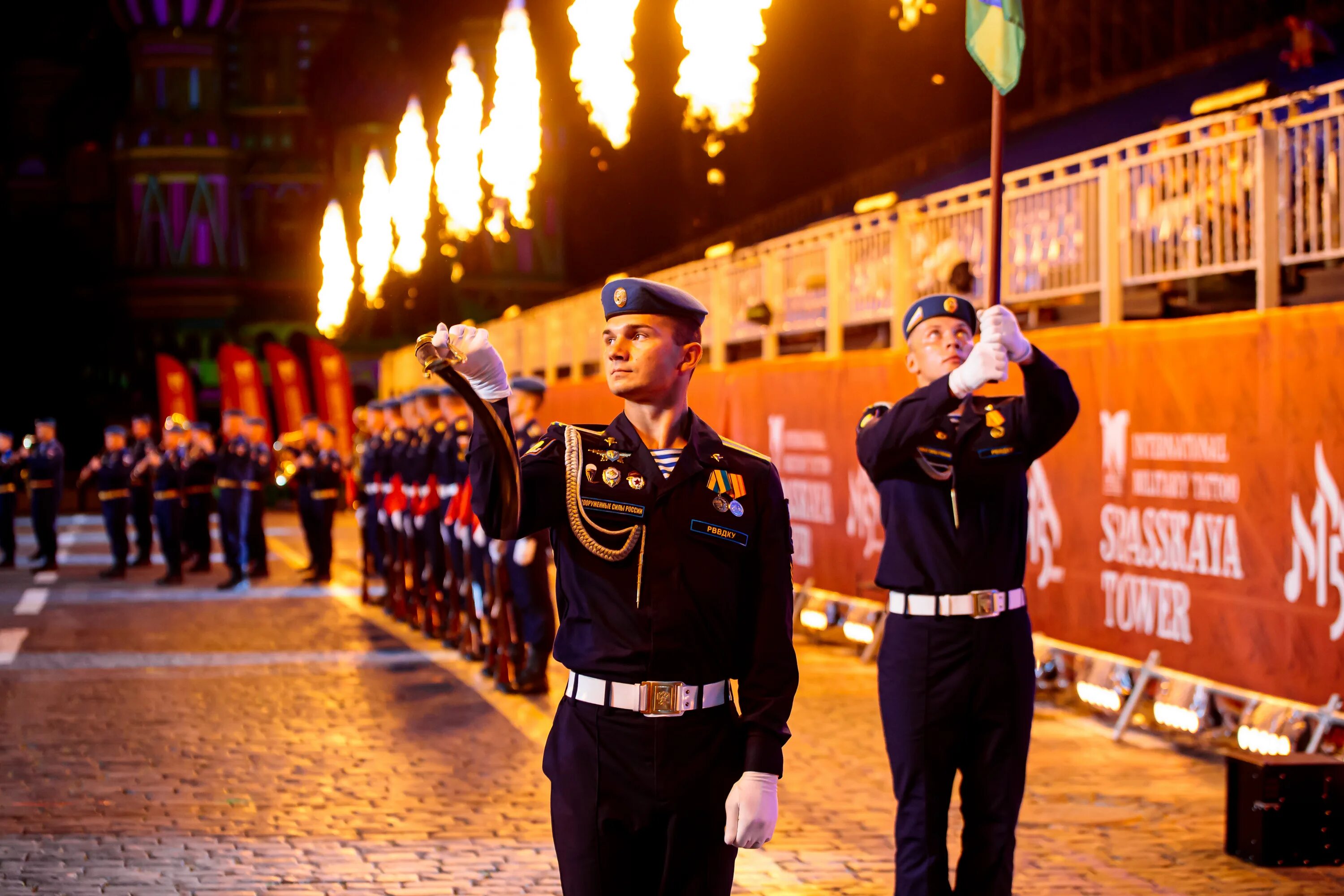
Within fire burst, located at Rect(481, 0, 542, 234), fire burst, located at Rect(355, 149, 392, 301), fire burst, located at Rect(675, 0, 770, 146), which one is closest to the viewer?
fire burst, located at Rect(675, 0, 770, 146)

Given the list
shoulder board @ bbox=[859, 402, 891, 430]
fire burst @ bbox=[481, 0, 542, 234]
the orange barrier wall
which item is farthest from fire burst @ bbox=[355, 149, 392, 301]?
shoulder board @ bbox=[859, 402, 891, 430]

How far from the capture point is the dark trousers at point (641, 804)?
3.57 metres

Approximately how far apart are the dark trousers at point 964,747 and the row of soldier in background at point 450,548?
3.08 m

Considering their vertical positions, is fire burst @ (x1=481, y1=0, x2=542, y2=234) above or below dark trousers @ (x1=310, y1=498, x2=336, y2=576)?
above

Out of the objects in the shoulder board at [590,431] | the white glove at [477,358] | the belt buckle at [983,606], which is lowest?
the belt buckle at [983,606]

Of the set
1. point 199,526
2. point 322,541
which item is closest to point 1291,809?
point 322,541

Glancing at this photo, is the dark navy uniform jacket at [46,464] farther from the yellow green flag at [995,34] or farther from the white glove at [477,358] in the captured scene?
the white glove at [477,358]

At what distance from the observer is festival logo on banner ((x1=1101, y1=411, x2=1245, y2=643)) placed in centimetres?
889

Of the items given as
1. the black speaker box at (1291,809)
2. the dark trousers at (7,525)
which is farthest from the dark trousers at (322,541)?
the black speaker box at (1291,809)

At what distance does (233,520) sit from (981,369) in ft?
59.9

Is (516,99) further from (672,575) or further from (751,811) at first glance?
(751,811)

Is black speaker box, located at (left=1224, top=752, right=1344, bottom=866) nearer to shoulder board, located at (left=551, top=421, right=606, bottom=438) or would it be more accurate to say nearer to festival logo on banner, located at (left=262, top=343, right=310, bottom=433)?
shoulder board, located at (left=551, top=421, right=606, bottom=438)

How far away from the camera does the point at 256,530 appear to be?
2203 cm

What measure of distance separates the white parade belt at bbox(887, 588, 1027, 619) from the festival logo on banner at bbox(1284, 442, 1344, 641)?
343cm
